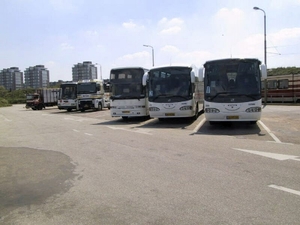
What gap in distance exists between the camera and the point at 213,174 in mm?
6910

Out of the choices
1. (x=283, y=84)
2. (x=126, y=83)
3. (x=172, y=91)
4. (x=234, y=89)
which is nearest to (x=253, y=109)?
(x=234, y=89)

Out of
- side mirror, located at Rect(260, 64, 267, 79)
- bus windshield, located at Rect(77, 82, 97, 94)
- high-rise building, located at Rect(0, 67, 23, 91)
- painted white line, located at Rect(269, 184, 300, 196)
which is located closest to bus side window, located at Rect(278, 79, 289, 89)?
bus windshield, located at Rect(77, 82, 97, 94)

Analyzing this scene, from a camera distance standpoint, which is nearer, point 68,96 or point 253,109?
point 253,109

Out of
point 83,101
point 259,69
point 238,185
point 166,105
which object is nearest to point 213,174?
point 238,185

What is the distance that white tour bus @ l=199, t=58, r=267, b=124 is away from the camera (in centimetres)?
1430

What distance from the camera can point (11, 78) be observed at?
520 feet

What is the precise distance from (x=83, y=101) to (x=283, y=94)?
21.3 metres

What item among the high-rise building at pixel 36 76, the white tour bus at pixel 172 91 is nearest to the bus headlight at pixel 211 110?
the white tour bus at pixel 172 91

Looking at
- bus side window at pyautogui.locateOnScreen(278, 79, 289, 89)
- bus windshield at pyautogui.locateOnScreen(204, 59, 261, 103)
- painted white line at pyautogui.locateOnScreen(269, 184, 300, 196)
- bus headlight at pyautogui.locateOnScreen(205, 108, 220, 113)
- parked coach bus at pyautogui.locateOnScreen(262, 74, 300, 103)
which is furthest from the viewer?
bus side window at pyautogui.locateOnScreen(278, 79, 289, 89)

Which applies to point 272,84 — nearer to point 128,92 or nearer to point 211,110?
point 128,92

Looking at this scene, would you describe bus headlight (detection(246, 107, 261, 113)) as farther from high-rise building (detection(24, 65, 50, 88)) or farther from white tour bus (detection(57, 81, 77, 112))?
high-rise building (detection(24, 65, 50, 88))

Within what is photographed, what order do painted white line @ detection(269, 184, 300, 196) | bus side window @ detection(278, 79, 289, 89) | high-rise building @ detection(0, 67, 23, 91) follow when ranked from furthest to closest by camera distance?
1. high-rise building @ detection(0, 67, 23, 91)
2. bus side window @ detection(278, 79, 289, 89)
3. painted white line @ detection(269, 184, 300, 196)

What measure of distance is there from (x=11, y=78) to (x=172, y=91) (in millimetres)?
157465

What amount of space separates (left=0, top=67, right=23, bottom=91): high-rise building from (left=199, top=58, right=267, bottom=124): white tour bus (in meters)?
157
